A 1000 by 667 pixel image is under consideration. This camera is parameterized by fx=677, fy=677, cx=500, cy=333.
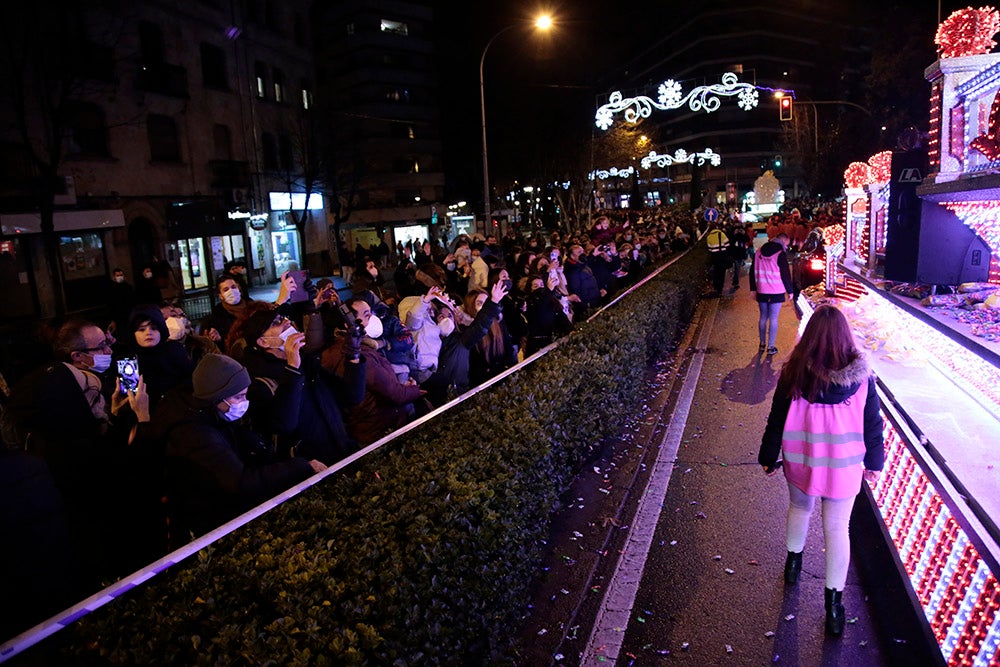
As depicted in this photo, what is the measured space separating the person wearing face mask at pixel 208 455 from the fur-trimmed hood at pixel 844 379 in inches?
120

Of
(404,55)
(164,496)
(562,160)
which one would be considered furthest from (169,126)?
(404,55)

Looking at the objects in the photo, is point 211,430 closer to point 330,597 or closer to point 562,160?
point 330,597

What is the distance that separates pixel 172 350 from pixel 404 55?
203ft

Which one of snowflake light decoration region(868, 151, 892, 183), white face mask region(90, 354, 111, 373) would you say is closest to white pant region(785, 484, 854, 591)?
white face mask region(90, 354, 111, 373)

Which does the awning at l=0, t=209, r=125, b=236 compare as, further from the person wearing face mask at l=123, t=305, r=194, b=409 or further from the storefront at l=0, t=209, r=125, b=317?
the person wearing face mask at l=123, t=305, r=194, b=409

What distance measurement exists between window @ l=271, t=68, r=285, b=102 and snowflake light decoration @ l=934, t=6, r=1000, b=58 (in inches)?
1193

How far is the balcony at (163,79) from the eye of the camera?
2402 centimetres

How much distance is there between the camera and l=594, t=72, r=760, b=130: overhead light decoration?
1131 inches

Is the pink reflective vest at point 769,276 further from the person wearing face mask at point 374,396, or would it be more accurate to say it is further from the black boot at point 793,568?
the person wearing face mask at point 374,396

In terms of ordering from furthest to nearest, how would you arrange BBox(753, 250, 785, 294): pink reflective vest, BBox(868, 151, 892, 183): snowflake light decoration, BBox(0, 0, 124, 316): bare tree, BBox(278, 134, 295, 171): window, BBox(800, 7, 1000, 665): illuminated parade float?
1. BBox(278, 134, 295, 171): window
2. BBox(0, 0, 124, 316): bare tree
3. BBox(868, 151, 892, 183): snowflake light decoration
4. BBox(753, 250, 785, 294): pink reflective vest
5. BBox(800, 7, 1000, 665): illuminated parade float

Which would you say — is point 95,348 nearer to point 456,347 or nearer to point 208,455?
point 208,455

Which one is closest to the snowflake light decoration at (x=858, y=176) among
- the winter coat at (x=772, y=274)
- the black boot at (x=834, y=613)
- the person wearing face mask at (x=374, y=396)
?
the winter coat at (x=772, y=274)

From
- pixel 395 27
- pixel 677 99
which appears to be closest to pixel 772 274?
pixel 677 99

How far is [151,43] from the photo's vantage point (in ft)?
82.2
